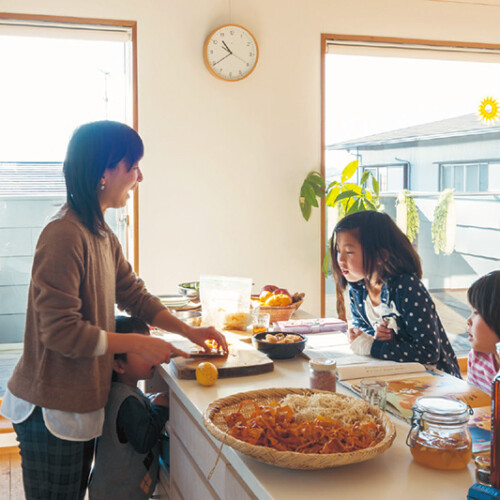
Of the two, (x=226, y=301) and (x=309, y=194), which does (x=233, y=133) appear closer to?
(x=309, y=194)

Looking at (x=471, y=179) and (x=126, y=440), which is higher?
(x=471, y=179)

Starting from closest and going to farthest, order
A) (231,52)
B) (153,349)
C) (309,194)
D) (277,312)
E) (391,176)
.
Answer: (153,349), (277,312), (231,52), (309,194), (391,176)

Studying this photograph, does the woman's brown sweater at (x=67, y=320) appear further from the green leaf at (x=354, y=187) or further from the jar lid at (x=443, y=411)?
the green leaf at (x=354, y=187)

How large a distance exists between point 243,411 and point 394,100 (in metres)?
3.39

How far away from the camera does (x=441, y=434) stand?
1.12 meters

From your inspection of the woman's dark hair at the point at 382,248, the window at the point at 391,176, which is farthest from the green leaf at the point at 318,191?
the woman's dark hair at the point at 382,248

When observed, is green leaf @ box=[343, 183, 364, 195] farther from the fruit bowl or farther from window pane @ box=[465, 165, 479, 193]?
the fruit bowl

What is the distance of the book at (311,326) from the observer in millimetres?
2342

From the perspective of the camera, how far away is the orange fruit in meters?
1.67

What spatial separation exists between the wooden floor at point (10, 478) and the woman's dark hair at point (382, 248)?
1850 millimetres

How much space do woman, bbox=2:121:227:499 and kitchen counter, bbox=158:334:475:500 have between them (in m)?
0.20

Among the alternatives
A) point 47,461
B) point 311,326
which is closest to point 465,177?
point 311,326

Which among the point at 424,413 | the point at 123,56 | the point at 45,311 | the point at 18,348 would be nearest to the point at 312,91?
the point at 123,56

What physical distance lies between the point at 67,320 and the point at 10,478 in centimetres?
183
